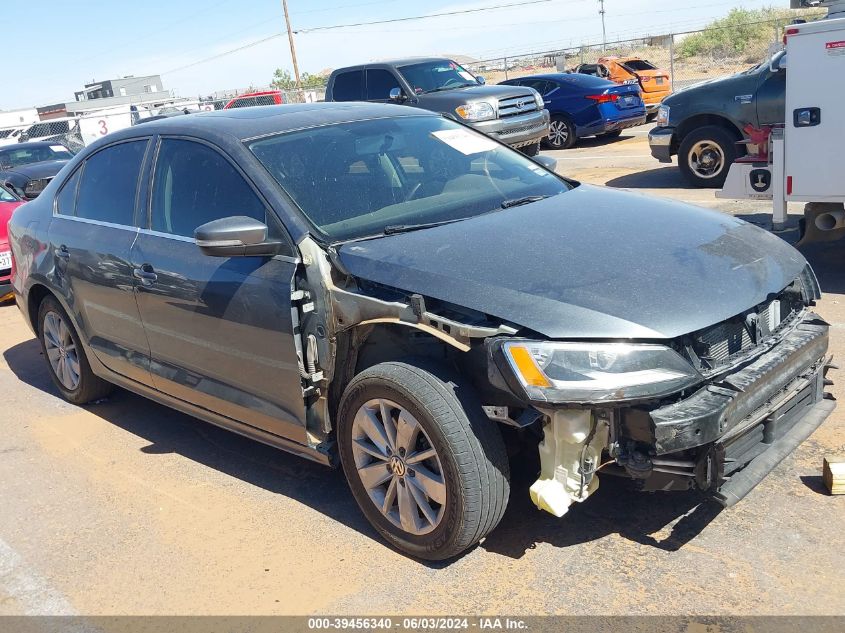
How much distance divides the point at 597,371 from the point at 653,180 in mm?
9549

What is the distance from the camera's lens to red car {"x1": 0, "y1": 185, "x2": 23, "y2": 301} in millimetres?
9215

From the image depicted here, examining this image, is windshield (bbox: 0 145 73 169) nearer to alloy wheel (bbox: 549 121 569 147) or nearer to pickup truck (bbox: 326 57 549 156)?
pickup truck (bbox: 326 57 549 156)

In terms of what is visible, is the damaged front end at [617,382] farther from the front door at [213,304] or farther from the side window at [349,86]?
the side window at [349,86]

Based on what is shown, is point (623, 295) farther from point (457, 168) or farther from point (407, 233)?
point (457, 168)

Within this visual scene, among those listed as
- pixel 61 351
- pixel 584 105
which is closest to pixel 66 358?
pixel 61 351

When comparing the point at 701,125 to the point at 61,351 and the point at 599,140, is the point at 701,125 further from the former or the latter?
the point at 61,351

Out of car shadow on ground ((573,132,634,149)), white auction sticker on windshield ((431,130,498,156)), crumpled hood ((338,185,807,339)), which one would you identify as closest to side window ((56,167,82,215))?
white auction sticker on windshield ((431,130,498,156))

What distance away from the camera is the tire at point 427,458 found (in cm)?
323

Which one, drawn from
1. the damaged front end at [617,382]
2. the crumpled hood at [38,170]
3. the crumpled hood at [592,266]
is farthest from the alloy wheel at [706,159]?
the crumpled hood at [38,170]

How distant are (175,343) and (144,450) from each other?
952mm

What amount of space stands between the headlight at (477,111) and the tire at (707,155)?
12.7 feet

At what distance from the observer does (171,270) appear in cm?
434

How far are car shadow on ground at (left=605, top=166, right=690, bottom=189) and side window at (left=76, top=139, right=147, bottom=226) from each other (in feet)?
25.8

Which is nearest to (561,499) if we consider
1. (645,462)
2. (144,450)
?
(645,462)
